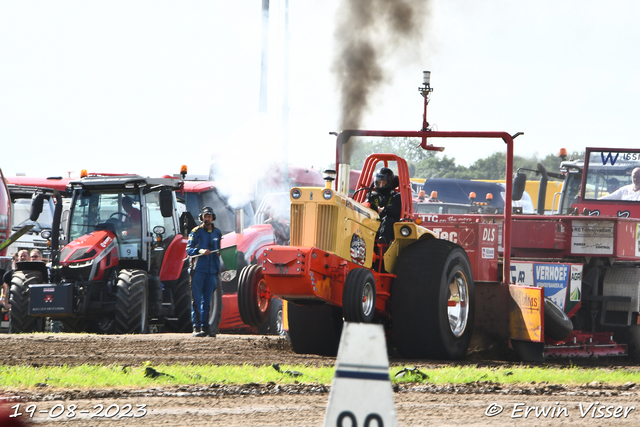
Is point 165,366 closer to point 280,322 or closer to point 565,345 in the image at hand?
point 565,345

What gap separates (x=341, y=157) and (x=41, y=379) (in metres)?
4.20

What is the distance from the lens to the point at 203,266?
38.7ft

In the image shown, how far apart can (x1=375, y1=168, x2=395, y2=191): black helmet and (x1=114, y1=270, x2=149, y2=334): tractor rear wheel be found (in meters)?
4.29

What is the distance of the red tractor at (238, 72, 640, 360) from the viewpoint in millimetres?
8258

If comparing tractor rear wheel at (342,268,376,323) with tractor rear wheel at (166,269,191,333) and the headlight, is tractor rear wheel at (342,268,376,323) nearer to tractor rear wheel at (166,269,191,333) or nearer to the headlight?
the headlight

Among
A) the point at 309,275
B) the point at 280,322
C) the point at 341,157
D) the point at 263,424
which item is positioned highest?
the point at 341,157

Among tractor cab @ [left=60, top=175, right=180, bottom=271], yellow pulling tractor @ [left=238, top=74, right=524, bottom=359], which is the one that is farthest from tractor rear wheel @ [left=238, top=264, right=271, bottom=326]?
tractor cab @ [left=60, top=175, right=180, bottom=271]

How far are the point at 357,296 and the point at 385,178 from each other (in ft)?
5.89

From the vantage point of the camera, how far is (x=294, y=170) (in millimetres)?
23922

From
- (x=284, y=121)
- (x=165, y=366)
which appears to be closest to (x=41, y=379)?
(x=165, y=366)

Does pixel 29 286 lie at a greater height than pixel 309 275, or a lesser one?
lesser

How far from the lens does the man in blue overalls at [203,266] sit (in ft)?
38.6

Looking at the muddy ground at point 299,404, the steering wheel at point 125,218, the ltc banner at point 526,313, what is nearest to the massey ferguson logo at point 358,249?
the muddy ground at point 299,404

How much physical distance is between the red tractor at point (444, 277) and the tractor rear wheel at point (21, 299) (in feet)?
15.9
